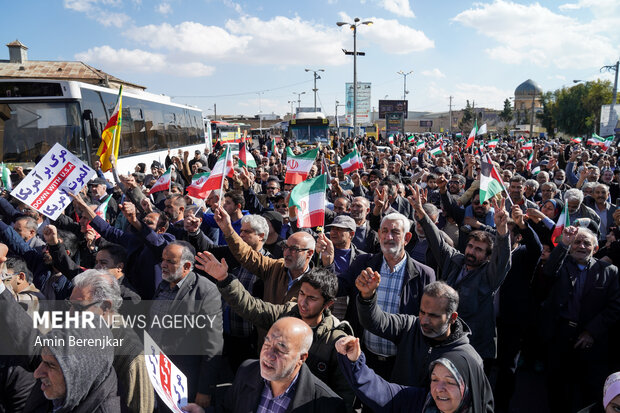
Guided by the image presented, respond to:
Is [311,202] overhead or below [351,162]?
below

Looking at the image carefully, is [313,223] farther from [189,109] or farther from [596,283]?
[189,109]

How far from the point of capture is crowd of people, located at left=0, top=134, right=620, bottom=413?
2426 millimetres

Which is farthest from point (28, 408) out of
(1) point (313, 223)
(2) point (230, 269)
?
(1) point (313, 223)

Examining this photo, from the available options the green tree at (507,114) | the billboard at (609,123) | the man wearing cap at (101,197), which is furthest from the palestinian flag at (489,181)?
the green tree at (507,114)

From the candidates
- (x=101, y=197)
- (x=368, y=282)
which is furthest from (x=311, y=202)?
(x=101, y=197)

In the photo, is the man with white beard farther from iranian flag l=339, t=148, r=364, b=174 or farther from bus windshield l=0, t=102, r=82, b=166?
bus windshield l=0, t=102, r=82, b=166

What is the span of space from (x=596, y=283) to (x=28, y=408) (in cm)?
432

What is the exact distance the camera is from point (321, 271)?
10.1 ft

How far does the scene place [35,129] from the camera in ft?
32.7

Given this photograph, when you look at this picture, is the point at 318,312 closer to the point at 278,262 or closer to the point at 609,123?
the point at 278,262

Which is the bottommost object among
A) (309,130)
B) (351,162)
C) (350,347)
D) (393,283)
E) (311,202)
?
(393,283)

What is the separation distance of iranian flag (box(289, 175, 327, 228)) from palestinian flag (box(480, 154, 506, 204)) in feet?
6.28

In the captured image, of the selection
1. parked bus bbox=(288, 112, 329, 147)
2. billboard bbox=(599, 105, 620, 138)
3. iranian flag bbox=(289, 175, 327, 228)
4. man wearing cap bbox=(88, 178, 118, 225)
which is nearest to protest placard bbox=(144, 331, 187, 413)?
iranian flag bbox=(289, 175, 327, 228)

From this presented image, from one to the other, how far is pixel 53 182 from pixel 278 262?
3.19 metres
